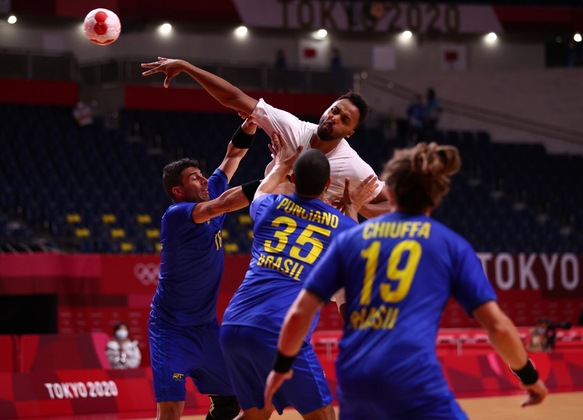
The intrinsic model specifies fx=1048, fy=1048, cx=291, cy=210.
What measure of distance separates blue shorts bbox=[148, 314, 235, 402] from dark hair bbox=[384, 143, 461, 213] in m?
3.83

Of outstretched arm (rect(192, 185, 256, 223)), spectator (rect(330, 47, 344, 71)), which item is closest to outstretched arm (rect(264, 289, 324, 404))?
outstretched arm (rect(192, 185, 256, 223))

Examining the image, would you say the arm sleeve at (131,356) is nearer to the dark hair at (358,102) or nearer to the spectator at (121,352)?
the spectator at (121,352)

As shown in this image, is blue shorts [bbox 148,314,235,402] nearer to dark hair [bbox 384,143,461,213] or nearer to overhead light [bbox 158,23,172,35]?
dark hair [bbox 384,143,461,213]

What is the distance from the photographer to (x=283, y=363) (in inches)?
200

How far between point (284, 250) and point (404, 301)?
1.77 meters

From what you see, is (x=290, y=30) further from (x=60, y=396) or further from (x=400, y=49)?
(x=60, y=396)

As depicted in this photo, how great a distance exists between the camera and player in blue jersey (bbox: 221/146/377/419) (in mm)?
6473

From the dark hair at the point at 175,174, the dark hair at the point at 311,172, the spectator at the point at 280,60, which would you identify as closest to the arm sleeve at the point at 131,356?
the dark hair at the point at 175,174

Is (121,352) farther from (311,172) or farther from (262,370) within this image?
(311,172)

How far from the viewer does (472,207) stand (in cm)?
2656

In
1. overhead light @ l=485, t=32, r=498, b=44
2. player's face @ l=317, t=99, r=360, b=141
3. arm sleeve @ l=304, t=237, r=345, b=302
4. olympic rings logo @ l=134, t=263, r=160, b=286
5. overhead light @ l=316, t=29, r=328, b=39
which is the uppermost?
overhead light @ l=316, t=29, r=328, b=39

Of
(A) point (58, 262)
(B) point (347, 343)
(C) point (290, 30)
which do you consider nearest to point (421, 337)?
(B) point (347, 343)

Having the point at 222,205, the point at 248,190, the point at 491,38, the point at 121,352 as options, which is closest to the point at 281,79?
the point at 491,38

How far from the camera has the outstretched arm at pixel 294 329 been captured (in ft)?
16.1
